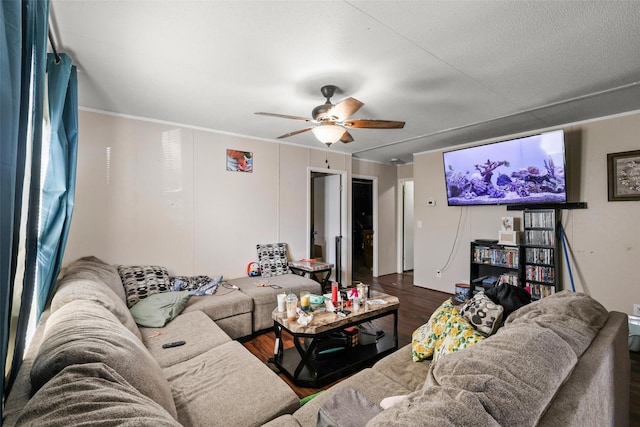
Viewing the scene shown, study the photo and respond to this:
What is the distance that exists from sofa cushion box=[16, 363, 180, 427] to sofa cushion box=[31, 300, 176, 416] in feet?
0.31

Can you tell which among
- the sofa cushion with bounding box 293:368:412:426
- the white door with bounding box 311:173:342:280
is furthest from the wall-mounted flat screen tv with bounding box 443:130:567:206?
the sofa cushion with bounding box 293:368:412:426

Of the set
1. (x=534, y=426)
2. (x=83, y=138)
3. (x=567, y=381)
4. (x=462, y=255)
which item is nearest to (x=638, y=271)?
(x=462, y=255)

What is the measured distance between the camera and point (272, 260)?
3979 millimetres

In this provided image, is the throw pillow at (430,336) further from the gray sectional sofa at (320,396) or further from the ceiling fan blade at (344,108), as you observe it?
the ceiling fan blade at (344,108)

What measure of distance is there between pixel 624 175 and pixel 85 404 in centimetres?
468

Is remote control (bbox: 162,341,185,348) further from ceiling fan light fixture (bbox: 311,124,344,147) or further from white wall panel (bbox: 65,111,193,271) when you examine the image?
ceiling fan light fixture (bbox: 311,124,344,147)

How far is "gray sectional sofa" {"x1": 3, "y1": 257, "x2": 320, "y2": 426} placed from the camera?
709 millimetres

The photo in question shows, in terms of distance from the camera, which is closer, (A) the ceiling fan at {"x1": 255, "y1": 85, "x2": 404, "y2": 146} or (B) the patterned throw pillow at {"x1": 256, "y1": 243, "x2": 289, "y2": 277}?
(A) the ceiling fan at {"x1": 255, "y1": 85, "x2": 404, "y2": 146}

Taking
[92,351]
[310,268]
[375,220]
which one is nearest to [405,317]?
[310,268]

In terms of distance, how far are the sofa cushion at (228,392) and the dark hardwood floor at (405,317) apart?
2.18ft

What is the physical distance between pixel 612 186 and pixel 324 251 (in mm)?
3986

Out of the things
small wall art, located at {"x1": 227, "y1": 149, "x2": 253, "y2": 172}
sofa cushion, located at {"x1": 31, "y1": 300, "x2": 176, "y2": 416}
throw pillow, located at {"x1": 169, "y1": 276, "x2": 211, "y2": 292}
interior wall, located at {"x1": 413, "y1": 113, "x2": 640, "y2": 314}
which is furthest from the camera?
small wall art, located at {"x1": 227, "y1": 149, "x2": 253, "y2": 172}

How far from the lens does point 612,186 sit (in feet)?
10.1

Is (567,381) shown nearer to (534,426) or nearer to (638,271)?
(534,426)
